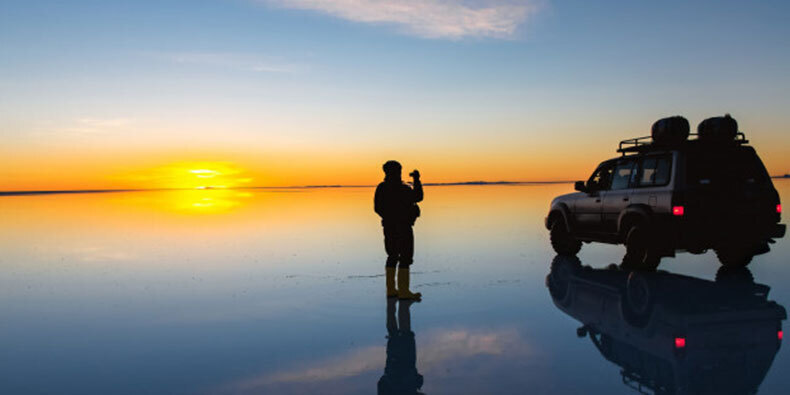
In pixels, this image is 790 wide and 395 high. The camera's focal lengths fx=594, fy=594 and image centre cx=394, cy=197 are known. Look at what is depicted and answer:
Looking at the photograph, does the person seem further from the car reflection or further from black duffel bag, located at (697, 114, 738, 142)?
black duffel bag, located at (697, 114, 738, 142)

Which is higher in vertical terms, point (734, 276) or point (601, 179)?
point (601, 179)

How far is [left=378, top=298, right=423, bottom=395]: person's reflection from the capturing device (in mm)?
4543

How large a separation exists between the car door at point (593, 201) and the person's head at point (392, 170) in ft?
16.8

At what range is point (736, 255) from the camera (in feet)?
35.1

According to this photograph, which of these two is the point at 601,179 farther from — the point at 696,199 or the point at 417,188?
the point at 417,188

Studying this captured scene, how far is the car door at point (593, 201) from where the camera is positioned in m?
11.8

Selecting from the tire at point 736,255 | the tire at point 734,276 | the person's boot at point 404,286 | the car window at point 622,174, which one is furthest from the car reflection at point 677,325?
the person's boot at point 404,286

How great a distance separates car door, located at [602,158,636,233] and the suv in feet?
0.10

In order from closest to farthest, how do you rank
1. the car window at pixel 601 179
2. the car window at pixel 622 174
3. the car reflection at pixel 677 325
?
the car reflection at pixel 677 325, the car window at pixel 622 174, the car window at pixel 601 179

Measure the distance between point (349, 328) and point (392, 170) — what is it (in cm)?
268

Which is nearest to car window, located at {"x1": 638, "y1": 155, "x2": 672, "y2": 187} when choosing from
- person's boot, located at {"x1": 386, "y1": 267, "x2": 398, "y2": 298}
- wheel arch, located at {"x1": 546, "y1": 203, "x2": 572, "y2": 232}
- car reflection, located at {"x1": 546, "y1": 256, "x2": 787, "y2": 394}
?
car reflection, located at {"x1": 546, "y1": 256, "x2": 787, "y2": 394}

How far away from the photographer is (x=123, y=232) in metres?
20.5

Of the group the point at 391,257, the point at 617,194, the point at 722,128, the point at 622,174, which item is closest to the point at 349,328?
the point at 391,257

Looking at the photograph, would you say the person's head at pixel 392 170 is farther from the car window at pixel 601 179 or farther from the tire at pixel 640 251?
the car window at pixel 601 179
